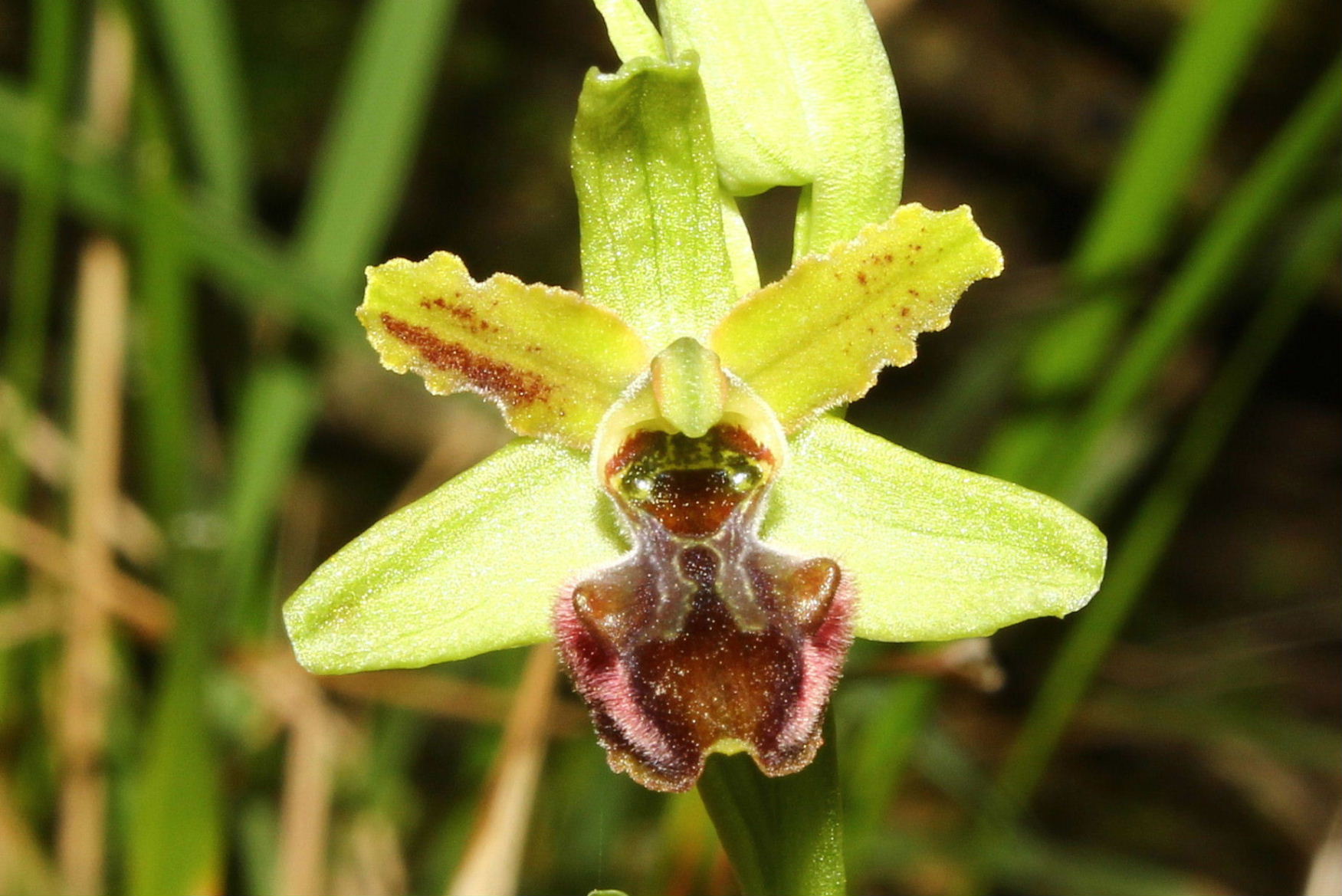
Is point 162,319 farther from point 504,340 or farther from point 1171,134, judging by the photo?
point 1171,134

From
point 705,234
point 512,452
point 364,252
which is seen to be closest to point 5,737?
point 364,252

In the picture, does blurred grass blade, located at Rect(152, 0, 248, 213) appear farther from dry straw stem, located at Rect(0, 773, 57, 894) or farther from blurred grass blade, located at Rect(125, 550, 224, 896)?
dry straw stem, located at Rect(0, 773, 57, 894)

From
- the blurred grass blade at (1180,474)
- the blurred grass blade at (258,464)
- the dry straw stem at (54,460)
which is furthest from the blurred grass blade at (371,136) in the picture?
the blurred grass blade at (1180,474)

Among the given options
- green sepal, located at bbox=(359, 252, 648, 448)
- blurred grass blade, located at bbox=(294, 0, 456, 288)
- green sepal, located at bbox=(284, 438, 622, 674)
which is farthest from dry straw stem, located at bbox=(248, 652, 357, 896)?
green sepal, located at bbox=(359, 252, 648, 448)

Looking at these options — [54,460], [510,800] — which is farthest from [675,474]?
[54,460]

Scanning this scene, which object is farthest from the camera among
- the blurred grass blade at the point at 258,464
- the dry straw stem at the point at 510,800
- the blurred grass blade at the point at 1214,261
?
the blurred grass blade at the point at 258,464

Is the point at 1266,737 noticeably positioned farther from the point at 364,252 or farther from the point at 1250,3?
the point at 364,252

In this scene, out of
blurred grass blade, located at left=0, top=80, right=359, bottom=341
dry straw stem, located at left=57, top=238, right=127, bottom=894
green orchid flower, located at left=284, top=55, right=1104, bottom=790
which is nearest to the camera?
green orchid flower, located at left=284, top=55, right=1104, bottom=790

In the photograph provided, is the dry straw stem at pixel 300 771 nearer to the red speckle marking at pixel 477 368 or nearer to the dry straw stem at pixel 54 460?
the dry straw stem at pixel 54 460
